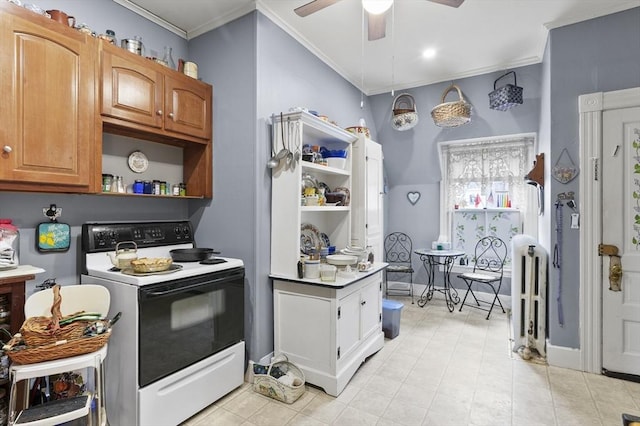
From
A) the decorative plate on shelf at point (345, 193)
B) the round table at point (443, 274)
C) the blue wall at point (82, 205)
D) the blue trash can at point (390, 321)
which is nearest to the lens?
the blue wall at point (82, 205)

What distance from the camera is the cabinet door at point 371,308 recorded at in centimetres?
281

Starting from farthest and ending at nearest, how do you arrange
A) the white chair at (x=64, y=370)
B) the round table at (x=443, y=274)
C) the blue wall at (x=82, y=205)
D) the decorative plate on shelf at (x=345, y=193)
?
1. the round table at (x=443, y=274)
2. the decorative plate on shelf at (x=345, y=193)
3. the blue wall at (x=82, y=205)
4. the white chair at (x=64, y=370)

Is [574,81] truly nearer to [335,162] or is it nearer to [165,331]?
[335,162]

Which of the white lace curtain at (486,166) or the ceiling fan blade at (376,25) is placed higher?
the ceiling fan blade at (376,25)

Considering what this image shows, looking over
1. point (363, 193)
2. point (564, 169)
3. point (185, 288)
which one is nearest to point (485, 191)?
point (564, 169)

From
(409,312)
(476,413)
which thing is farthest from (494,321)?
(476,413)

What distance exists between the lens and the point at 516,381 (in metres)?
2.54

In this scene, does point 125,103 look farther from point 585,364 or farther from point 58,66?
point 585,364

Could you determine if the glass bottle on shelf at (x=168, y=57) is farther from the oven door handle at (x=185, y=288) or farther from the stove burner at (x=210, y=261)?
the oven door handle at (x=185, y=288)

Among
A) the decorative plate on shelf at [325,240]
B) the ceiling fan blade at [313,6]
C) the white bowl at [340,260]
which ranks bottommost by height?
the white bowl at [340,260]

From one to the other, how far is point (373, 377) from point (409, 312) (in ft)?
5.77

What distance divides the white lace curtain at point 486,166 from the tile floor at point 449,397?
216cm

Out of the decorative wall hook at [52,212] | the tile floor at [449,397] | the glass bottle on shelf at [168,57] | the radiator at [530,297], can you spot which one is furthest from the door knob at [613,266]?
the decorative wall hook at [52,212]

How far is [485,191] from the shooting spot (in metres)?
4.50
